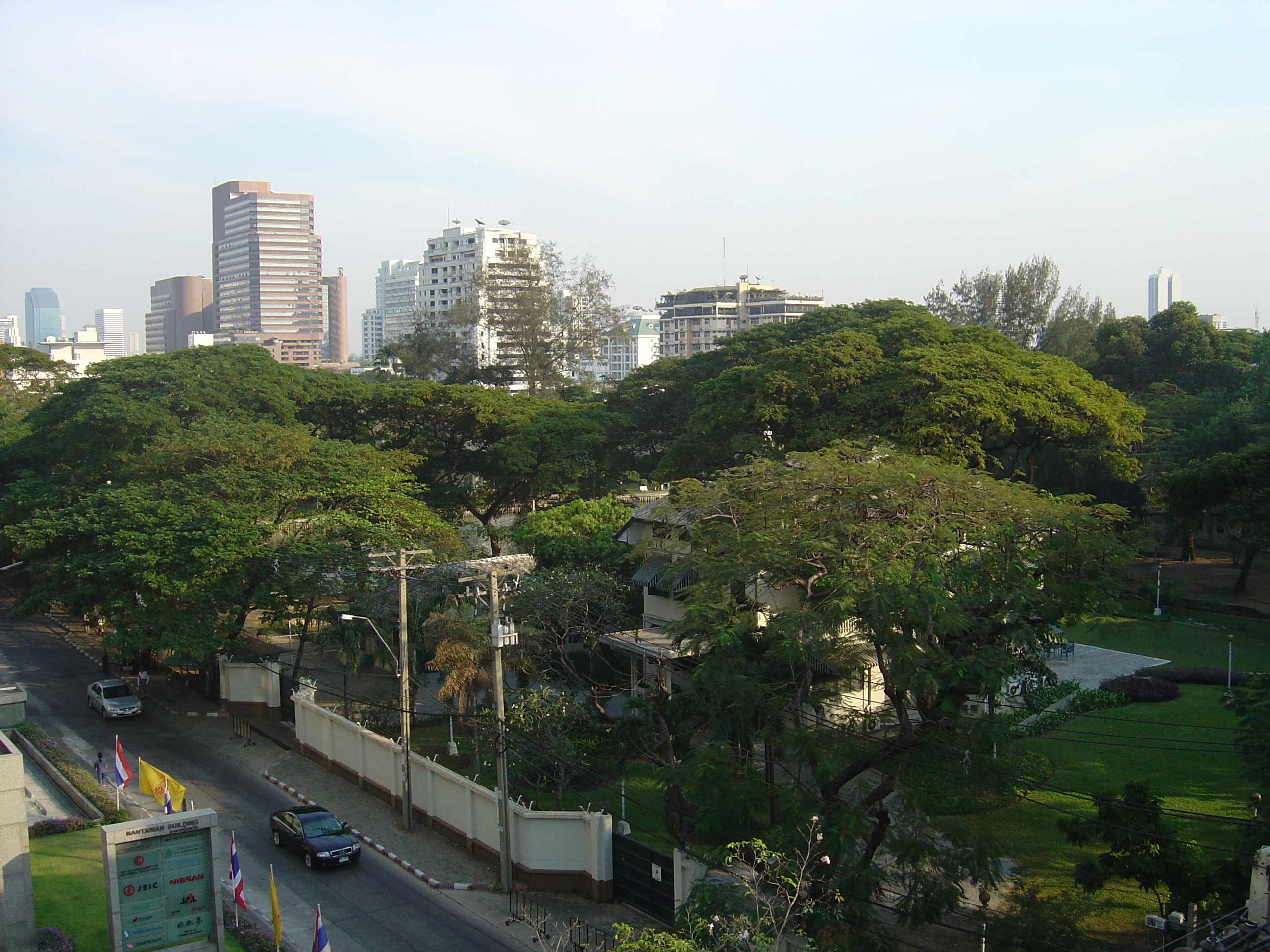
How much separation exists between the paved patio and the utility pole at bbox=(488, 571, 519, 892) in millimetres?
16354

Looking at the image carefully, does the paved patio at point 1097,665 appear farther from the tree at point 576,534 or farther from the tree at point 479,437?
the tree at point 479,437

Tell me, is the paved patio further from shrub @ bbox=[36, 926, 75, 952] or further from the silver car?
the silver car

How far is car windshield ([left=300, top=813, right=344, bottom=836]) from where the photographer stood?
19312 mm

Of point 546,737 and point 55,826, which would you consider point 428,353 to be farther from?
point 546,737

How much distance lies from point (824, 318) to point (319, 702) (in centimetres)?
2948

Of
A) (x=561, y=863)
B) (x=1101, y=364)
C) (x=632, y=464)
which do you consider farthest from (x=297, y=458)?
(x=1101, y=364)

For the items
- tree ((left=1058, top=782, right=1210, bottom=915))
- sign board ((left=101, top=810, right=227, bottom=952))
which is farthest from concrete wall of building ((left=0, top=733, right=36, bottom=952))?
tree ((left=1058, top=782, right=1210, bottom=915))

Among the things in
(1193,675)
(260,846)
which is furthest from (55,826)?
(1193,675)

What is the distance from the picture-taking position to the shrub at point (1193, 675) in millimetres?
26547

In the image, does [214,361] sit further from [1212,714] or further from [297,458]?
[1212,714]

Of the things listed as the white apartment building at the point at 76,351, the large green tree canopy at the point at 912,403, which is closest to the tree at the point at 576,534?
the large green tree canopy at the point at 912,403

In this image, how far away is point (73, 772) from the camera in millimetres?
22859

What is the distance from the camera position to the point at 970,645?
1502 centimetres

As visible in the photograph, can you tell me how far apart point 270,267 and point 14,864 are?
603 feet
